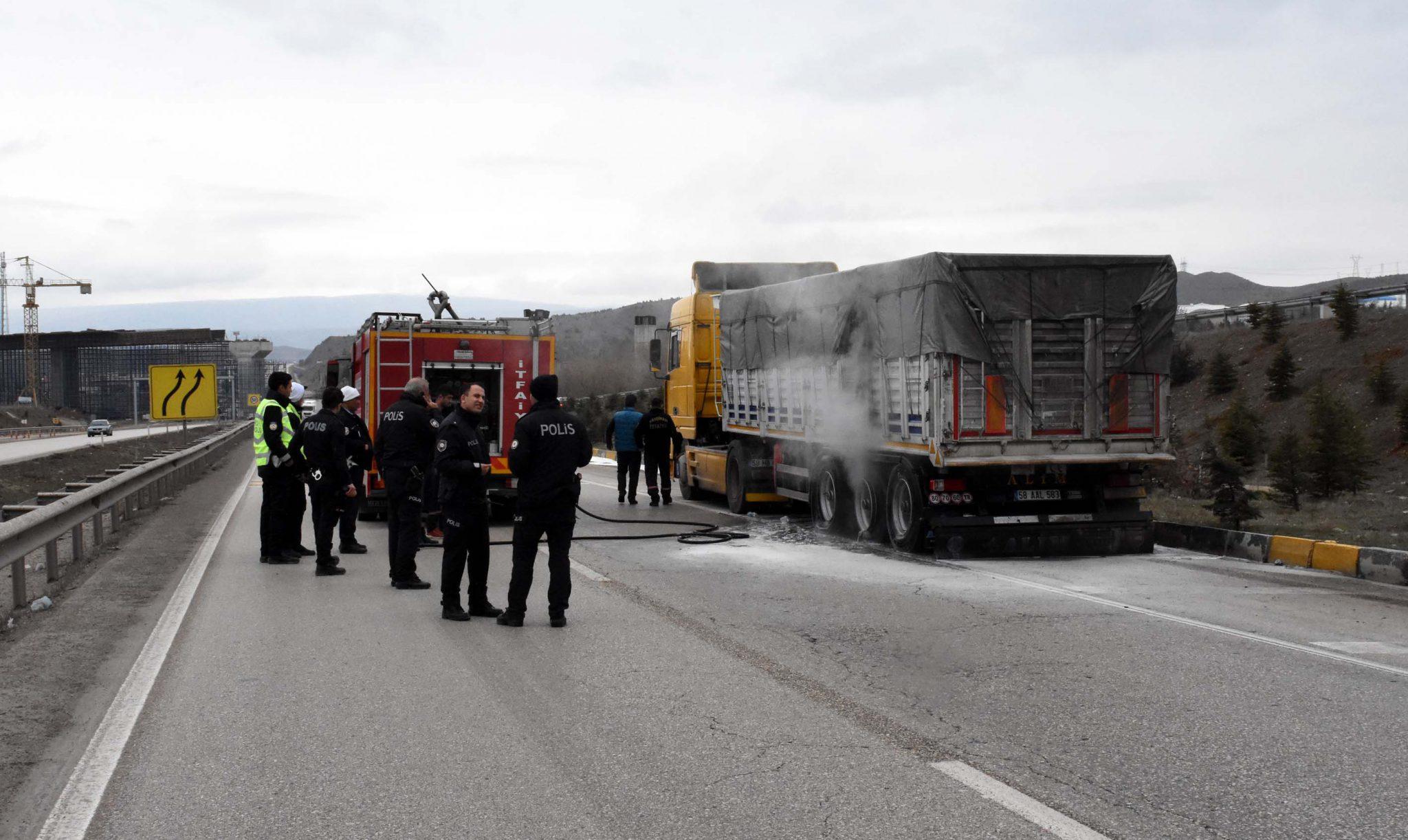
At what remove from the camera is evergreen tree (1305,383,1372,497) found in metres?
26.1

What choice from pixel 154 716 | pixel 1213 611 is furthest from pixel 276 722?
pixel 1213 611

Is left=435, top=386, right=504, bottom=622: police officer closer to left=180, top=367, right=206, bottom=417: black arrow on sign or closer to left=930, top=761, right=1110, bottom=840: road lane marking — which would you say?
left=930, top=761, right=1110, bottom=840: road lane marking

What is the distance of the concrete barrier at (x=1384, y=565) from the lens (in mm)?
11008

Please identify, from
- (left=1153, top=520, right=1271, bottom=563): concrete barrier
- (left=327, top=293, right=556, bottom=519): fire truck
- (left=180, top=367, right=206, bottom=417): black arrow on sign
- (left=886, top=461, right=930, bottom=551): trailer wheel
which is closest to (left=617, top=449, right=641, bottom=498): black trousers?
(left=327, top=293, right=556, bottom=519): fire truck

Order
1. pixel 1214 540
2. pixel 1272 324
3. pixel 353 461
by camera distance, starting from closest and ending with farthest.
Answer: pixel 353 461, pixel 1214 540, pixel 1272 324

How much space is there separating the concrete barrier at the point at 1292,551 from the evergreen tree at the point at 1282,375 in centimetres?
3362

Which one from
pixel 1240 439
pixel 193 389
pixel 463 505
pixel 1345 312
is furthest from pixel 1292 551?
pixel 1345 312

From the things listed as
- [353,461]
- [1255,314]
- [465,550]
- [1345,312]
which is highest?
[1255,314]

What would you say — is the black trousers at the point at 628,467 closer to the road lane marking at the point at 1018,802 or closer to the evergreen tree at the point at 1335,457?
the evergreen tree at the point at 1335,457

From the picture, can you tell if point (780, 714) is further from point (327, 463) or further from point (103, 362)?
point (103, 362)

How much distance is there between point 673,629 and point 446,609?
5.98ft

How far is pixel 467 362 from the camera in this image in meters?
16.7

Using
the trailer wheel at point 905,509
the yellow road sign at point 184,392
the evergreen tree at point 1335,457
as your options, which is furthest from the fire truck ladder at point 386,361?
the evergreen tree at point 1335,457

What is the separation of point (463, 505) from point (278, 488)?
164 inches
